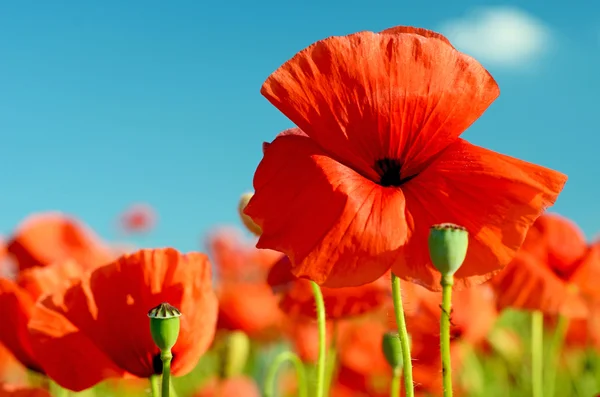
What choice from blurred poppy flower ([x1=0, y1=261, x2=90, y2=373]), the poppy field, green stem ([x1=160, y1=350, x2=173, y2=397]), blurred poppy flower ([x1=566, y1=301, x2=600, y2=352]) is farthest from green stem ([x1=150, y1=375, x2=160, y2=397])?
blurred poppy flower ([x1=566, y1=301, x2=600, y2=352])

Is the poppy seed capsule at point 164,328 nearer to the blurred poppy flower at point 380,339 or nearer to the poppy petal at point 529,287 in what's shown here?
the blurred poppy flower at point 380,339

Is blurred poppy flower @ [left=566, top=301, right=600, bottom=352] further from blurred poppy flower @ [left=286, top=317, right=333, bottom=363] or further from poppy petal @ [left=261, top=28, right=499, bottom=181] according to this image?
poppy petal @ [left=261, top=28, right=499, bottom=181]

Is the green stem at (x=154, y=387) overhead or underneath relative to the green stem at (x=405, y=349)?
underneath

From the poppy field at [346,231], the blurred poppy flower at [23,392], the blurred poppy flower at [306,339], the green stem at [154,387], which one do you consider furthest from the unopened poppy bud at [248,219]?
the blurred poppy flower at [306,339]

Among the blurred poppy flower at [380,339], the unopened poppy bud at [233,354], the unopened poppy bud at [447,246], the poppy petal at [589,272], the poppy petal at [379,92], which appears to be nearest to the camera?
the unopened poppy bud at [447,246]

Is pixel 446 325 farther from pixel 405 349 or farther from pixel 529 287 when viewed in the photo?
pixel 529 287

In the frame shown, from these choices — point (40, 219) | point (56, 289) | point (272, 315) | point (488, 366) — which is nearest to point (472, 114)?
point (56, 289)
